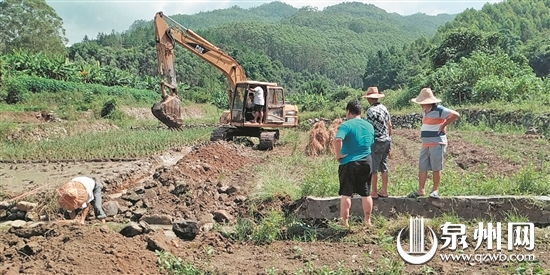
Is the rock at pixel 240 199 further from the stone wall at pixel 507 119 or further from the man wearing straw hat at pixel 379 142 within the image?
the stone wall at pixel 507 119

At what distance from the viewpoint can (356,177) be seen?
244 inches

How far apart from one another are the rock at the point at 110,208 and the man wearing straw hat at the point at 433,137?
14.4 feet

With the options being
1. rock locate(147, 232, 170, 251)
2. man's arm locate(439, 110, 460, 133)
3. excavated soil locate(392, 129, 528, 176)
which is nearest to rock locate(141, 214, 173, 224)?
rock locate(147, 232, 170, 251)

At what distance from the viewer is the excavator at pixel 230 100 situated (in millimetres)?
15258

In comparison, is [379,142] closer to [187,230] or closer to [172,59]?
[187,230]

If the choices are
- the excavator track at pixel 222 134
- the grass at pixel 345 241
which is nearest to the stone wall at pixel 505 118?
the excavator track at pixel 222 134

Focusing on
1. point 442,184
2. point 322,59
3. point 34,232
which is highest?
point 322,59

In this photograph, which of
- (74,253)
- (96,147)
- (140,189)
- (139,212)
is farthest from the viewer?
(96,147)

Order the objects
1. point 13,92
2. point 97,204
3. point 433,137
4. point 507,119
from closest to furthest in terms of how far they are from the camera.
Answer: point 433,137 < point 97,204 < point 507,119 < point 13,92

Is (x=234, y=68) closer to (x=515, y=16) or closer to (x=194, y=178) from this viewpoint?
(x=194, y=178)

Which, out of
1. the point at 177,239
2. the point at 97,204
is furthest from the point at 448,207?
the point at 97,204

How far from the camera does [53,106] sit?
94.5 ft

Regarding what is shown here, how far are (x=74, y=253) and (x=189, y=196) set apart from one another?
128 inches

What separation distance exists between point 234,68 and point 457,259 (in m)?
13.2
